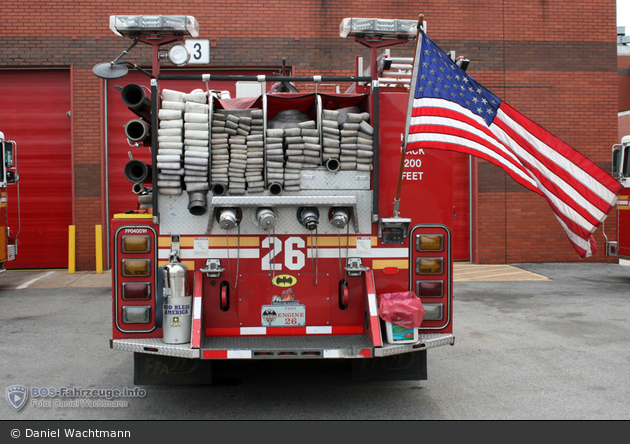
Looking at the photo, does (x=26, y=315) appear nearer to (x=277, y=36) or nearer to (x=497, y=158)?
(x=497, y=158)

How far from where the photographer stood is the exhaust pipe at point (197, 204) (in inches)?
183

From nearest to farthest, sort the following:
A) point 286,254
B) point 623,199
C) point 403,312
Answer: point 403,312 < point 286,254 < point 623,199

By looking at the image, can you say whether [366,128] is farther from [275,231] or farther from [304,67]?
[304,67]

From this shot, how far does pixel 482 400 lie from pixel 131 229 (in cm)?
348

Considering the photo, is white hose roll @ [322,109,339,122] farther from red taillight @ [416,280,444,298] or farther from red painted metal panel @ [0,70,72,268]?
red painted metal panel @ [0,70,72,268]

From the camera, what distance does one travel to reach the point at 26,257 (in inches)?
555

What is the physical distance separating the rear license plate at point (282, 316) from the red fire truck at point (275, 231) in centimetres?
1

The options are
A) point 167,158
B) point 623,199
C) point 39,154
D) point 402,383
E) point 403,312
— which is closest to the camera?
point 403,312

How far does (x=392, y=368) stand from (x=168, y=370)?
6.47 feet

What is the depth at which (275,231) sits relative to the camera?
4.83 meters

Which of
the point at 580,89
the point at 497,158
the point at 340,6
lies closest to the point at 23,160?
the point at 340,6

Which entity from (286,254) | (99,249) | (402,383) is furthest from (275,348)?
(99,249)

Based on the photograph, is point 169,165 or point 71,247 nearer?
point 169,165

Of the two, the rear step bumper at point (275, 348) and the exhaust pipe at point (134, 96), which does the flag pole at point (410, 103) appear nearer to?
the rear step bumper at point (275, 348)
